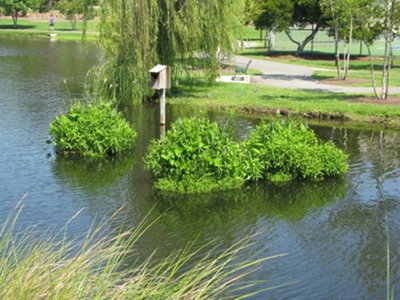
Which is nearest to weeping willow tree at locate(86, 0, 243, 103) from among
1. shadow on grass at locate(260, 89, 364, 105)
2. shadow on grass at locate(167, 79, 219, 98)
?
shadow on grass at locate(167, 79, 219, 98)

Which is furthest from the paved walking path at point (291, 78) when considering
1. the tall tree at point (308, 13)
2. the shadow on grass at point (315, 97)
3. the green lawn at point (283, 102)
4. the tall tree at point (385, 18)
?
the tall tree at point (308, 13)

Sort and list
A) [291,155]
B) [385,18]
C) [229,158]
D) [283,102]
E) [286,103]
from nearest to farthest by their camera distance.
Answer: [229,158] < [291,155] < [385,18] < [286,103] < [283,102]

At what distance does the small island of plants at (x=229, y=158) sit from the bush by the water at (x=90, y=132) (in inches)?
76.3

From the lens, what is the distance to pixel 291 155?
44.6ft

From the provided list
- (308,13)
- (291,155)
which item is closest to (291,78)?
(308,13)

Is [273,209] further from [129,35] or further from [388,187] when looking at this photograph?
[129,35]

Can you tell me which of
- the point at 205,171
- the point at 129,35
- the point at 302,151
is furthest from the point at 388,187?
the point at 129,35

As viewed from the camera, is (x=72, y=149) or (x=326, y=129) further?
(x=326, y=129)

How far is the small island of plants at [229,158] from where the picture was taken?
42.1ft

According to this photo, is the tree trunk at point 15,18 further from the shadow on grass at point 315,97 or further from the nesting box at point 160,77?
the nesting box at point 160,77

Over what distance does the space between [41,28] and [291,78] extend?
43.4m

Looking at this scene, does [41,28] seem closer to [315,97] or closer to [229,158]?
[315,97]

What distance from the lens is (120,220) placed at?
11.3m

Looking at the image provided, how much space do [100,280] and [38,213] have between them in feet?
21.7
